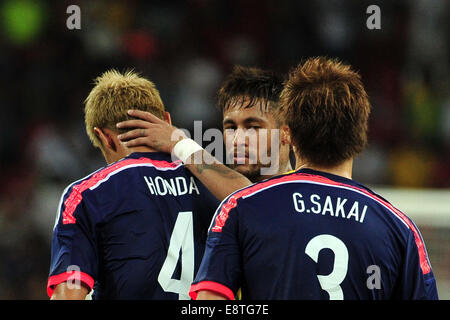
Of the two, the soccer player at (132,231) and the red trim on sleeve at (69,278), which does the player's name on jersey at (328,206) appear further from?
the red trim on sleeve at (69,278)

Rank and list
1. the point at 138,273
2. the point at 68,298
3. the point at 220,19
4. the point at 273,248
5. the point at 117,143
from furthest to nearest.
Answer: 1. the point at 220,19
2. the point at 117,143
3. the point at 138,273
4. the point at 68,298
5. the point at 273,248

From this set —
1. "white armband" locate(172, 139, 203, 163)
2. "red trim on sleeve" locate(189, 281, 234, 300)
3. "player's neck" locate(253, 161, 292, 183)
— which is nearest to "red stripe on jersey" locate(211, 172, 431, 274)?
"red trim on sleeve" locate(189, 281, 234, 300)

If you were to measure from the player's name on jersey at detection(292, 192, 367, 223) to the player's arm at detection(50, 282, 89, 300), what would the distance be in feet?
3.24

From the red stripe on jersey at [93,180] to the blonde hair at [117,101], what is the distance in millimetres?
224

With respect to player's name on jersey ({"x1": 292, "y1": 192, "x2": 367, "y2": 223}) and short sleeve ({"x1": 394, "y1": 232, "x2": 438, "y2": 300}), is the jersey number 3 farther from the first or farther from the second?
short sleeve ({"x1": 394, "y1": 232, "x2": 438, "y2": 300})

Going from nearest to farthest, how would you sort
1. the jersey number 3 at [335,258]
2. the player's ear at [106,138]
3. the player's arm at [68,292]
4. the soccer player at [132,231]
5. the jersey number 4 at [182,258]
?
the jersey number 3 at [335,258], the player's arm at [68,292], the soccer player at [132,231], the jersey number 4 at [182,258], the player's ear at [106,138]

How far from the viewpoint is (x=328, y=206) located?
8.34 feet

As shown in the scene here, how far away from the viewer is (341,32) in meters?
9.73

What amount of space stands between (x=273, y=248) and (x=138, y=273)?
81cm

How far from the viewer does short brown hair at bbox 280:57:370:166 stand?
2598mm

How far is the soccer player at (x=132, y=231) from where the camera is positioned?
2.96 metres

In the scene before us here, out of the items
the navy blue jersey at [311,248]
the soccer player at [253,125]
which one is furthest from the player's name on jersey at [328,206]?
the soccer player at [253,125]
